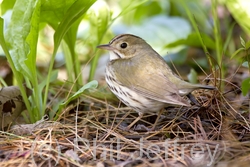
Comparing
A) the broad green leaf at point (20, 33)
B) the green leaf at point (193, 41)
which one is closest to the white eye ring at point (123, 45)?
the broad green leaf at point (20, 33)

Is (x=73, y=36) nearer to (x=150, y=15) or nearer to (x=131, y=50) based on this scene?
(x=131, y=50)

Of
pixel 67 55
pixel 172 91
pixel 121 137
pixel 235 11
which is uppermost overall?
pixel 235 11

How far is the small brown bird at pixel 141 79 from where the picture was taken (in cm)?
244

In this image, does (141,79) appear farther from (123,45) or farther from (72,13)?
(72,13)

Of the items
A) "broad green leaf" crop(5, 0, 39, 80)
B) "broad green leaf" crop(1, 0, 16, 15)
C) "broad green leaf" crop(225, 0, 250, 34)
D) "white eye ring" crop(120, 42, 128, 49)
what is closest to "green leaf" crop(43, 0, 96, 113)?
"broad green leaf" crop(5, 0, 39, 80)

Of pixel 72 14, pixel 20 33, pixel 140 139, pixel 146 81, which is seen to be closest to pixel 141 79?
pixel 146 81

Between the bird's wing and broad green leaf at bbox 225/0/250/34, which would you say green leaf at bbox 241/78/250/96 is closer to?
the bird's wing

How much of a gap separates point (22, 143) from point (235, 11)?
2062 millimetres

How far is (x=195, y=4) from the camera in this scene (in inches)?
202

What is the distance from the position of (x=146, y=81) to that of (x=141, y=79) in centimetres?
4

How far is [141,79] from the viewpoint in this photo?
2568 mm

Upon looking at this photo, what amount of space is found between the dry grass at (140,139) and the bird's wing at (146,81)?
0.79ft

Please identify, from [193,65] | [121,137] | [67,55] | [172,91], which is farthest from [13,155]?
[193,65]

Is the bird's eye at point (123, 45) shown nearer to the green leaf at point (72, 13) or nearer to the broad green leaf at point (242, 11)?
the green leaf at point (72, 13)
